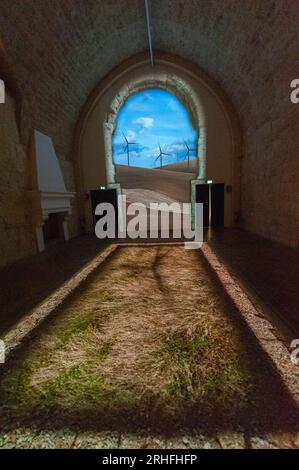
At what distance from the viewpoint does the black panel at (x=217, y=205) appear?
30.6 ft

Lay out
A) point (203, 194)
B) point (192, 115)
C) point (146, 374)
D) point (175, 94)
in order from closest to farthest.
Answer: point (146, 374), point (203, 194), point (192, 115), point (175, 94)

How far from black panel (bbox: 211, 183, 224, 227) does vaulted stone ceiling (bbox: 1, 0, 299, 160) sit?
2.46m

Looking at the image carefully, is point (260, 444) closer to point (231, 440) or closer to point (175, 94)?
point (231, 440)

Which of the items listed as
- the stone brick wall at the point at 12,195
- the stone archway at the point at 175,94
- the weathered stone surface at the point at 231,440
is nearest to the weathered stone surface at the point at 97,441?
the weathered stone surface at the point at 231,440

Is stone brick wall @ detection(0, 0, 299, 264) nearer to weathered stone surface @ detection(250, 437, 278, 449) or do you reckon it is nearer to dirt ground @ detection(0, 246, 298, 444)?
dirt ground @ detection(0, 246, 298, 444)

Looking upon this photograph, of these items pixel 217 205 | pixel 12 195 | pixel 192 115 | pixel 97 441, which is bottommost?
pixel 97 441

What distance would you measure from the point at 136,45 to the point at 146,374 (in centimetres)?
1083

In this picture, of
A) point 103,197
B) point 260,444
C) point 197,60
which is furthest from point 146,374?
point 197,60

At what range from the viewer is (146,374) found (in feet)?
5.54

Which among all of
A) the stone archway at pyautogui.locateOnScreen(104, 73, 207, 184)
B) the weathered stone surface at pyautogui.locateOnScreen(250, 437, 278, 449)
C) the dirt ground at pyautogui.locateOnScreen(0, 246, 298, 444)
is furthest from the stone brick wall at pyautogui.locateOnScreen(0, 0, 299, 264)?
the weathered stone surface at pyautogui.locateOnScreen(250, 437, 278, 449)

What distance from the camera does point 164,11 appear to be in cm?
706

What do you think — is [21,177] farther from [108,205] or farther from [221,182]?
[221,182]

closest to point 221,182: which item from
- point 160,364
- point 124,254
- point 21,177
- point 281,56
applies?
point 281,56

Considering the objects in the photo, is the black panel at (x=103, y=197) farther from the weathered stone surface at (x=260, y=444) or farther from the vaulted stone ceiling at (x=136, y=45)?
the weathered stone surface at (x=260, y=444)
